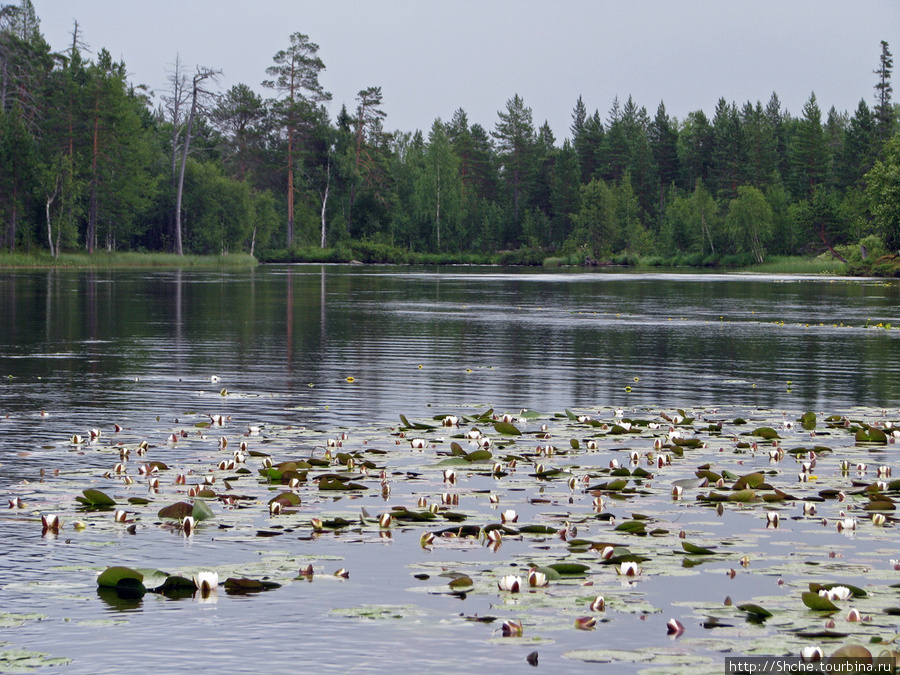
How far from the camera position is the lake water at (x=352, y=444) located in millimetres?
6031

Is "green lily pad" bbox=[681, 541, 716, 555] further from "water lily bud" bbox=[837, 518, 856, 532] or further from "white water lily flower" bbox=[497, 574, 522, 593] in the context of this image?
"white water lily flower" bbox=[497, 574, 522, 593]

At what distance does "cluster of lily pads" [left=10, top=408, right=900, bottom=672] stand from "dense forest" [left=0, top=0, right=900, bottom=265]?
90.9 metres

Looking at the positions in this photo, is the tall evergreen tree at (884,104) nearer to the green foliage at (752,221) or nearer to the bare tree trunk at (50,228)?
the green foliage at (752,221)

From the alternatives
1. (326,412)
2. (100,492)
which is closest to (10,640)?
(100,492)

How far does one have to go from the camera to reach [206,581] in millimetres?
6773

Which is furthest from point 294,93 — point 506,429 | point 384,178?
point 506,429

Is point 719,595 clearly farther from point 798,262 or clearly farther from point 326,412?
point 798,262

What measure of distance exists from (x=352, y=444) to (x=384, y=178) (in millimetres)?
143938

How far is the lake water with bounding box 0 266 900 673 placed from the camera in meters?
6.03

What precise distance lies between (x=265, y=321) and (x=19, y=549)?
2734 cm

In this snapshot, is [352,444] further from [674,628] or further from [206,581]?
[674,628]

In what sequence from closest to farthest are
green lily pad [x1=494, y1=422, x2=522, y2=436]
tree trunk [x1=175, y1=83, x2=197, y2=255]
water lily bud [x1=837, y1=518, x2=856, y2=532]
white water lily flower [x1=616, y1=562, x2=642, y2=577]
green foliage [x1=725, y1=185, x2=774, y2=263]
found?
white water lily flower [x1=616, y1=562, x2=642, y2=577] < water lily bud [x1=837, y1=518, x2=856, y2=532] < green lily pad [x1=494, y1=422, x2=522, y2=436] < tree trunk [x1=175, y1=83, x2=197, y2=255] < green foliage [x1=725, y1=185, x2=774, y2=263]

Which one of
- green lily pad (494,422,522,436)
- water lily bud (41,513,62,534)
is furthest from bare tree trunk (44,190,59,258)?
water lily bud (41,513,62,534)

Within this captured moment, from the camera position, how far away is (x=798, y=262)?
422 feet
